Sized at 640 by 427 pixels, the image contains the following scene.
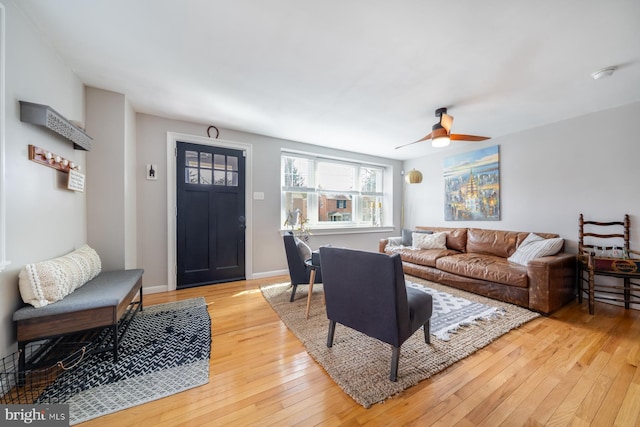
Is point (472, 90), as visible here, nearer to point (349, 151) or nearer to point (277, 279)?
point (349, 151)

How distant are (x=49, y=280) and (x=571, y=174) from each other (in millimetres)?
5608

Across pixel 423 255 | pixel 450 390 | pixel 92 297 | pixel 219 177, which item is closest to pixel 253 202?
pixel 219 177

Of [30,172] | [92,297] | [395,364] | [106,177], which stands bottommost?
[395,364]

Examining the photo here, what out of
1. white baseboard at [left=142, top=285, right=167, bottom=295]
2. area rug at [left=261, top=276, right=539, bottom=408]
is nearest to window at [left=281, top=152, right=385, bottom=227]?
area rug at [left=261, top=276, right=539, bottom=408]

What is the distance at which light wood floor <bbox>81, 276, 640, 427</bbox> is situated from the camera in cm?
124

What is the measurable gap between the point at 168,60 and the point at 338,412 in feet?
9.67

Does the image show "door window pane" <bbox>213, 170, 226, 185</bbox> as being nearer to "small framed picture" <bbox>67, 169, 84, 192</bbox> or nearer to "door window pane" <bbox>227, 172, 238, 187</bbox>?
"door window pane" <bbox>227, 172, 238, 187</bbox>

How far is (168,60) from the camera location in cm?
202

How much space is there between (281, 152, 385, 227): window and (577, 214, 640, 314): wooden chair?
323cm

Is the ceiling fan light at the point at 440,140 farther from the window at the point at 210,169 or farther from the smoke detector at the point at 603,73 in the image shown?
the window at the point at 210,169

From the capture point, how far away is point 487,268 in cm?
294

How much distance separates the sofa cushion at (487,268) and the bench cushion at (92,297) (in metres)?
3.76

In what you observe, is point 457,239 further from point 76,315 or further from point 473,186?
point 76,315

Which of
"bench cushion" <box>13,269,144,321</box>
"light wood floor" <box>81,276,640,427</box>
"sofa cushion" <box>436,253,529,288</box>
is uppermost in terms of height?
"bench cushion" <box>13,269,144,321</box>
